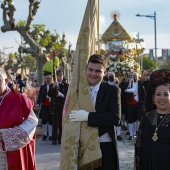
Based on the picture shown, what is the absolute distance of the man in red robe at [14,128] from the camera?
4.20 m

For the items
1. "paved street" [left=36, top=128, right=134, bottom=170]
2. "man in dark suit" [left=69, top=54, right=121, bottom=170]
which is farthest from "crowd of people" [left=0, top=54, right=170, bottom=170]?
"paved street" [left=36, top=128, right=134, bottom=170]

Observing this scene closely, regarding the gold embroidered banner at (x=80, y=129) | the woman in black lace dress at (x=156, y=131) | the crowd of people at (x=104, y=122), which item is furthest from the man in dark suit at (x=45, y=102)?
the woman in black lace dress at (x=156, y=131)

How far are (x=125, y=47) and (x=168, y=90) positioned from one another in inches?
587

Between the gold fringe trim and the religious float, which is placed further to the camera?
the religious float

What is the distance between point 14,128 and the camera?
4.21 metres

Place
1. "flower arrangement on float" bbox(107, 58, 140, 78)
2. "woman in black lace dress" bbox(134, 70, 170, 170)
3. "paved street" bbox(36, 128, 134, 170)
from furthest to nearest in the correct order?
1. "flower arrangement on float" bbox(107, 58, 140, 78)
2. "paved street" bbox(36, 128, 134, 170)
3. "woman in black lace dress" bbox(134, 70, 170, 170)

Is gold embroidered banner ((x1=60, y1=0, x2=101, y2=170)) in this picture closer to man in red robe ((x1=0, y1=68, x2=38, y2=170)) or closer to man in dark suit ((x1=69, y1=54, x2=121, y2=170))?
man in dark suit ((x1=69, y1=54, x2=121, y2=170))

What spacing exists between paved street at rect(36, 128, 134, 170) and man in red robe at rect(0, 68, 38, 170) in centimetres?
330

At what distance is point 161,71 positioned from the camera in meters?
4.14

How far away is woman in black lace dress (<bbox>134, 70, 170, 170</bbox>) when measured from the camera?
3.94 meters

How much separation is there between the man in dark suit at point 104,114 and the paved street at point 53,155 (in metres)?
3.32

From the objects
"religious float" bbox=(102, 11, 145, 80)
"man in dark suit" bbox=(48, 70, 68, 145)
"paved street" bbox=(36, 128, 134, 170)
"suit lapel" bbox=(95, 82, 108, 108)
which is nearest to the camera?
"suit lapel" bbox=(95, 82, 108, 108)

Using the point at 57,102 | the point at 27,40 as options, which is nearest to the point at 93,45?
the point at 57,102

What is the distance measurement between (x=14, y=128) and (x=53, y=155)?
489 cm
